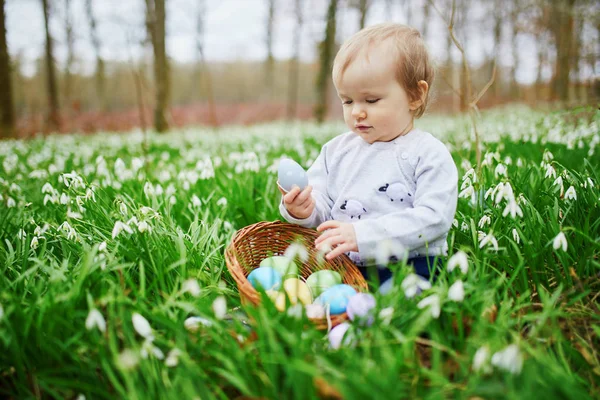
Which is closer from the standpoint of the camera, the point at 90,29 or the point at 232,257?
the point at 232,257

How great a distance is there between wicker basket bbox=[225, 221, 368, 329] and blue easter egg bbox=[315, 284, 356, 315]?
0.36 feet

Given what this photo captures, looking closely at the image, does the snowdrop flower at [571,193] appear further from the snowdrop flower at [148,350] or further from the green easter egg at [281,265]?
the snowdrop flower at [148,350]

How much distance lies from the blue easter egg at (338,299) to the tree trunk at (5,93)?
10.1m

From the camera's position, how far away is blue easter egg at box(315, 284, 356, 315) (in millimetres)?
1755

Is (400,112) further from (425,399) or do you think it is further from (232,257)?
(425,399)

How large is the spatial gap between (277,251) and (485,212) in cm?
117

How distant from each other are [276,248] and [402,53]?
1257 millimetres

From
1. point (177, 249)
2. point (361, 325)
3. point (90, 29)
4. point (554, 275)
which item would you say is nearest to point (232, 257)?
point (177, 249)

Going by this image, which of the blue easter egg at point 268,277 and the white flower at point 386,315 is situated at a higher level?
the white flower at point 386,315

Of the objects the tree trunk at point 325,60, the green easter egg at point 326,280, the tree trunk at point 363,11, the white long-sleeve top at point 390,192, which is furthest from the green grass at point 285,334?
the tree trunk at point 363,11

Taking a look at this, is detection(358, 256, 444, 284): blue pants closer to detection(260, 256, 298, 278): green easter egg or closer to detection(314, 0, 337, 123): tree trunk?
detection(260, 256, 298, 278): green easter egg

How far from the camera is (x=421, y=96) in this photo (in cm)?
203

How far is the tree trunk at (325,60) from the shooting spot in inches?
528

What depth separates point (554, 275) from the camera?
1.99 metres
